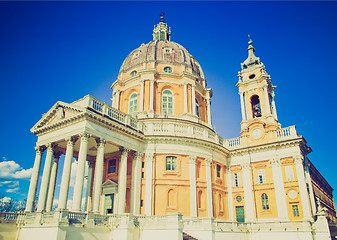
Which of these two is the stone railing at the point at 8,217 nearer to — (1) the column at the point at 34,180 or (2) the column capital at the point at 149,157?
(1) the column at the point at 34,180

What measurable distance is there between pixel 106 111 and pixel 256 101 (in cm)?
2055

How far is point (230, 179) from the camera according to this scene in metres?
30.8

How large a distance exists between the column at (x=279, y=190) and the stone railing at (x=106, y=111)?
1423cm

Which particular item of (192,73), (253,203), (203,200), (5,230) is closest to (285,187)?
(253,203)

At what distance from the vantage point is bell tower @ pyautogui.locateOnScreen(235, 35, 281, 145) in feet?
101

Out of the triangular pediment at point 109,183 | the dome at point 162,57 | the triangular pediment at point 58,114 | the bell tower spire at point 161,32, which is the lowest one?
the triangular pediment at point 109,183

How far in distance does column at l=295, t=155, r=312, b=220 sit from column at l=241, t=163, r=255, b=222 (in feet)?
15.6

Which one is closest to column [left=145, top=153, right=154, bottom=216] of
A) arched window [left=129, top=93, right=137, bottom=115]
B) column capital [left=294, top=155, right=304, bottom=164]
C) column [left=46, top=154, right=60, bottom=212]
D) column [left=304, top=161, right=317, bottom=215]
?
column [left=46, top=154, right=60, bottom=212]

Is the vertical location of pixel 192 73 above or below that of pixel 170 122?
above

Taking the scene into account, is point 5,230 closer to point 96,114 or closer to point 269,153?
point 96,114

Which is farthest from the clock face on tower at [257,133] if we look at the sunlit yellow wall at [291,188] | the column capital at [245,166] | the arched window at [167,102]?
the arched window at [167,102]

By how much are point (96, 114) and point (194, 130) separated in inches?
430

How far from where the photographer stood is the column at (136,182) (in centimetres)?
2319

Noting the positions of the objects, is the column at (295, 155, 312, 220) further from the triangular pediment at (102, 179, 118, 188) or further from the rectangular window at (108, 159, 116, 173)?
the rectangular window at (108, 159, 116, 173)
